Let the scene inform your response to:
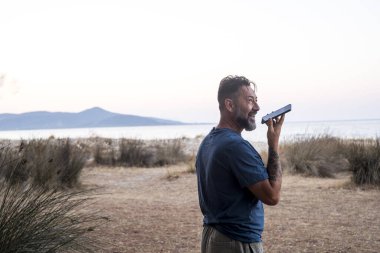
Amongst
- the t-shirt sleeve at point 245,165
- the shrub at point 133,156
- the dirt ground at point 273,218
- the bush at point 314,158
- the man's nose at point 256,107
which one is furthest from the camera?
the shrub at point 133,156

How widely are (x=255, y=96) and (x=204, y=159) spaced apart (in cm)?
41

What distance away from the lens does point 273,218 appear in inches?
292

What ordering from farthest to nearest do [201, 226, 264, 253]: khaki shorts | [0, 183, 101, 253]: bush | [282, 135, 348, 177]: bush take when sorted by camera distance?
[282, 135, 348, 177]: bush < [0, 183, 101, 253]: bush < [201, 226, 264, 253]: khaki shorts

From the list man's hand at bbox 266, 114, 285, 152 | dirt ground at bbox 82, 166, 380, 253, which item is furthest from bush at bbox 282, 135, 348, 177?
man's hand at bbox 266, 114, 285, 152

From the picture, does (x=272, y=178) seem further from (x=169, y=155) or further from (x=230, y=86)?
(x=169, y=155)

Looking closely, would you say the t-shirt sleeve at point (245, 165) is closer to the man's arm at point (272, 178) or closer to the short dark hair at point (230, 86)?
the man's arm at point (272, 178)

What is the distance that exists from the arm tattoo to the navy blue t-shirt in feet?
0.33

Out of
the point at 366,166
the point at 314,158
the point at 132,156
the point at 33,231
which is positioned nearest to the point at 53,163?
the point at 366,166

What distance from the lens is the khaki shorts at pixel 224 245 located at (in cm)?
262

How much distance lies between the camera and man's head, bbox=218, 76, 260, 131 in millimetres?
2711

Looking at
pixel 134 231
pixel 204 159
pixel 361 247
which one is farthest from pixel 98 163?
pixel 204 159

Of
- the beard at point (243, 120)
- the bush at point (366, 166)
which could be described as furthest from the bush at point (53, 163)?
the beard at point (243, 120)

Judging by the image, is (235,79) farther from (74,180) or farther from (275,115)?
(74,180)

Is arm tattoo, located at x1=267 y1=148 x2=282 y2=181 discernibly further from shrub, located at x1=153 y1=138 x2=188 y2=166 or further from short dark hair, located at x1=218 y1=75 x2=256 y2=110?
shrub, located at x1=153 y1=138 x2=188 y2=166
